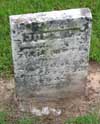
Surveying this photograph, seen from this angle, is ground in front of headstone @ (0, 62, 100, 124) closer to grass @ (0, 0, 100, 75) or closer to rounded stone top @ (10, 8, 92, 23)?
grass @ (0, 0, 100, 75)

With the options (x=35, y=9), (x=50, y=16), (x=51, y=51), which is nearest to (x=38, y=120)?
(x=51, y=51)

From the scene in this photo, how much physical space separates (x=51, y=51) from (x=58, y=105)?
31.3 inches

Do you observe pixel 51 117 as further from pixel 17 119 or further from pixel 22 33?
pixel 22 33

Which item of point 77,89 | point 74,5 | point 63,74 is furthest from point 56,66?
point 74,5

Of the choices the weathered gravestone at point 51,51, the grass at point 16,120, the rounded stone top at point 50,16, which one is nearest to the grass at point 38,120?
the grass at point 16,120

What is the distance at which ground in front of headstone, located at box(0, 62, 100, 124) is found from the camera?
15.4 feet

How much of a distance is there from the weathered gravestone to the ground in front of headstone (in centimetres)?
12

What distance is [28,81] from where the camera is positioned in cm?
457

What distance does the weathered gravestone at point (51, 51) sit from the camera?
13.4 feet

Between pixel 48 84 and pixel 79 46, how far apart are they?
622mm

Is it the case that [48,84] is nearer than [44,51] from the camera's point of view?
No

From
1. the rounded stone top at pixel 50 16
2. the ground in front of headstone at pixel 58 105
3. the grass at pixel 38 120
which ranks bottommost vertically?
the grass at pixel 38 120

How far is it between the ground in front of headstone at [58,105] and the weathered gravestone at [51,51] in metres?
0.12

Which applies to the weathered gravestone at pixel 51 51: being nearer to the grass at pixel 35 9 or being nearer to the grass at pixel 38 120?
the grass at pixel 38 120
